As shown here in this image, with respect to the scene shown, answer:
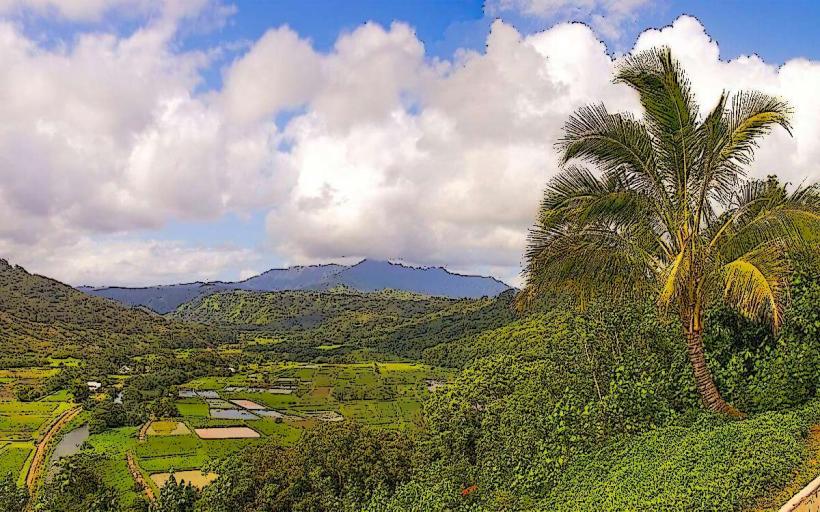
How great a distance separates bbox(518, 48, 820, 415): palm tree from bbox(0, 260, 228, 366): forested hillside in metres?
78.2

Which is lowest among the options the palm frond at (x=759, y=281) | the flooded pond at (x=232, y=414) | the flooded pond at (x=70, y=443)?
the flooded pond at (x=232, y=414)

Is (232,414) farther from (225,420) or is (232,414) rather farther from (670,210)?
(670,210)

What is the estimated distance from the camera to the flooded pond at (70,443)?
3981 cm

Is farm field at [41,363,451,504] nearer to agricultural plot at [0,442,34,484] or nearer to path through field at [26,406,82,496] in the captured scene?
agricultural plot at [0,442,34,484]

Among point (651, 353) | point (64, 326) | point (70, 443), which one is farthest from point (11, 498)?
point (64, 326)

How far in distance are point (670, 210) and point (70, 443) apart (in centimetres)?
4777

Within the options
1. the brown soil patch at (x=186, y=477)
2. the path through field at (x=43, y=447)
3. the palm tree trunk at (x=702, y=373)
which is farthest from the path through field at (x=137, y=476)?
the palm tree trunk at (x=702, y=373)

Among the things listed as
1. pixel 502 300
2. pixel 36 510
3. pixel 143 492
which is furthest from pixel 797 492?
pixel 502 300

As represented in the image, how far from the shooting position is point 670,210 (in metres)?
9.27

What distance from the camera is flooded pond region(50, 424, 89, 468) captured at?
39806mm

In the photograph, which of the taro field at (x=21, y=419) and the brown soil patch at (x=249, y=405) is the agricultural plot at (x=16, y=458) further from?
the brown soil patch at (x=249, y=405)

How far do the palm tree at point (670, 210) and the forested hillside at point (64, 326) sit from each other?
3079 inches

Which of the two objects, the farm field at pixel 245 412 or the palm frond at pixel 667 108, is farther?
the farm field at pixel 245 412

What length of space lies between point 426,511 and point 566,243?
550cm
